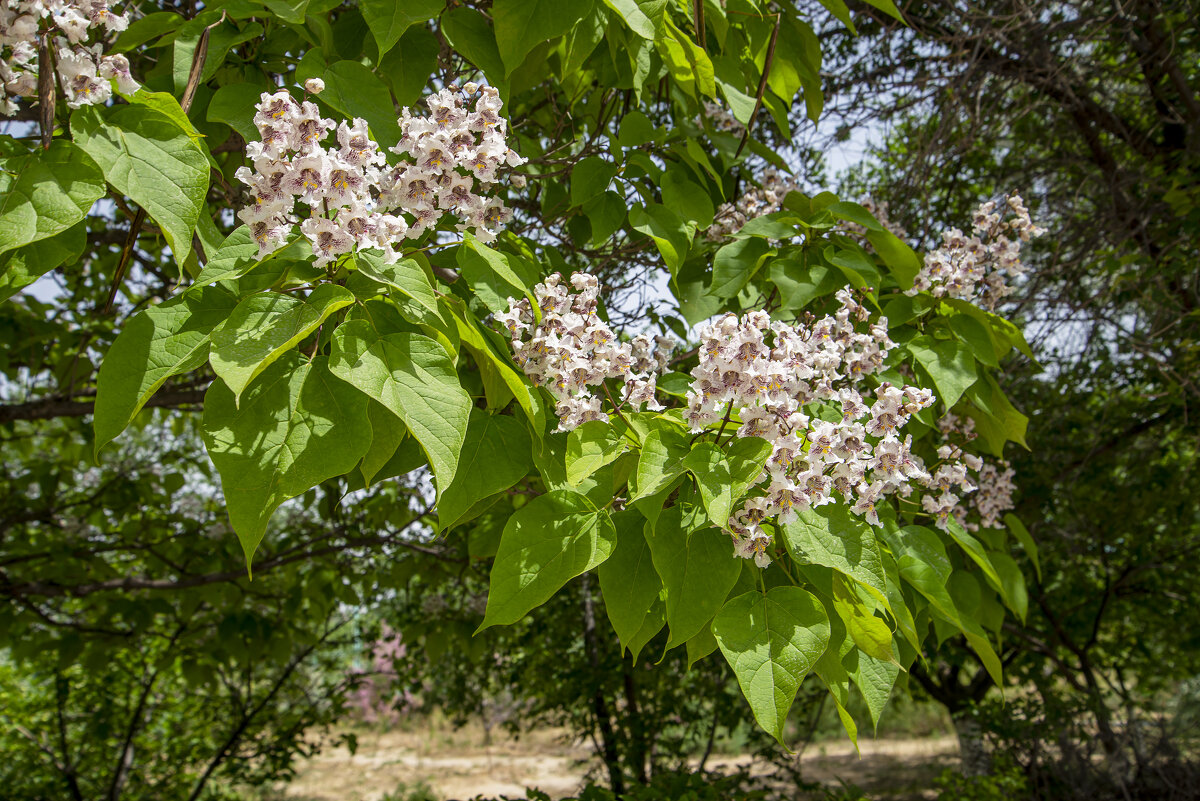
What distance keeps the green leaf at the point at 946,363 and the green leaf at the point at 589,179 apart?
729 millimetres

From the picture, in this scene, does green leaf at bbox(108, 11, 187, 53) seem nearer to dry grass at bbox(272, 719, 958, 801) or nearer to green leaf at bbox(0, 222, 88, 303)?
green leaf at bbox(0, 222, 88, 303)

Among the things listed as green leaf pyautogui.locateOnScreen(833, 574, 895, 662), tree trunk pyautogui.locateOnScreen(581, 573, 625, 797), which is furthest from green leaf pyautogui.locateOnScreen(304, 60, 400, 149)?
tree trunk pyautogui.locateOnScreen(581, 573, 625, 797)

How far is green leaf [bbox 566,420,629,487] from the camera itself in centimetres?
111

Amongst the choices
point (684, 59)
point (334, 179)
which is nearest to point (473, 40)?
point (684, 59)

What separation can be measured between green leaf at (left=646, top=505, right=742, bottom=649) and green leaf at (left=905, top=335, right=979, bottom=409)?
25.9 inches

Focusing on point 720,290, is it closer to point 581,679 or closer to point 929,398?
point 929,398

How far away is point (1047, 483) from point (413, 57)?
12.2 ft

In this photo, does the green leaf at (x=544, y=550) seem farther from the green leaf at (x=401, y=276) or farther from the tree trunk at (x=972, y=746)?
the tree trunk at (x=972, y=746)

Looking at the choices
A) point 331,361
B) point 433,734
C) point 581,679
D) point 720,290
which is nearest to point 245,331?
point 331,361

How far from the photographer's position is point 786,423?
46.0 inches

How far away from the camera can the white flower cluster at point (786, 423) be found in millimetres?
1135

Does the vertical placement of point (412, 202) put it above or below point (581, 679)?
above

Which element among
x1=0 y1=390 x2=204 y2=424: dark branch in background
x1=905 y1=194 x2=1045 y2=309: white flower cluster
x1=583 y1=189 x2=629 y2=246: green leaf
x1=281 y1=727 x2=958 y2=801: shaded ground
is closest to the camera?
x1=583 y1=189 x2=629 y2=246: green leaf

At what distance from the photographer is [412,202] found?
3.92ft
